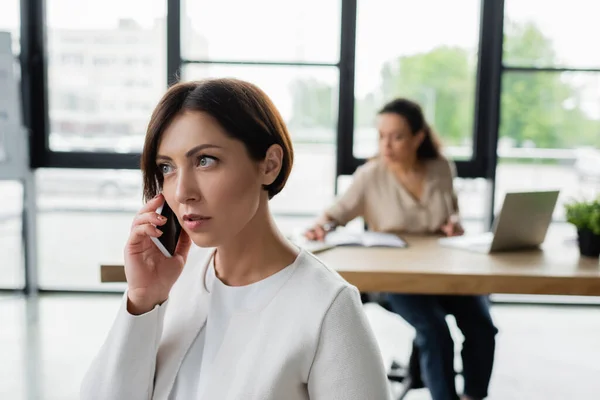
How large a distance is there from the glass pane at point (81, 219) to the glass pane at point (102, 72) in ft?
0.78

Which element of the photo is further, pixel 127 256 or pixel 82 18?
pixel 82 18

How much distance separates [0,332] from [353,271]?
2.54 metres

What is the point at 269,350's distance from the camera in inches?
36.5

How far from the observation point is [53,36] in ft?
13.8

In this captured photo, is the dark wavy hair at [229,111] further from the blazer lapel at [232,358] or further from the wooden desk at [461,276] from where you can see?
the wooden desk at [461,276]

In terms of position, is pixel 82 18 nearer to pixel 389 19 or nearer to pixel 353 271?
pixel 389 19

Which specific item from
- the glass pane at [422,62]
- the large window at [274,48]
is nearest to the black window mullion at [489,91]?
the glass pane at [422,62]

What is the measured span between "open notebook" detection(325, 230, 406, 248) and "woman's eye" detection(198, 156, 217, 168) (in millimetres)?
1404

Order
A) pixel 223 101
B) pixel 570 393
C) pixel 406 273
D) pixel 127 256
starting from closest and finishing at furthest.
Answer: pixel 223 101
pixel 127 256
pixel 406 273
pixel 570 393

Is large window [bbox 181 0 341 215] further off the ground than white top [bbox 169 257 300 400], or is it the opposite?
large window [bbox 181 0 341 215]

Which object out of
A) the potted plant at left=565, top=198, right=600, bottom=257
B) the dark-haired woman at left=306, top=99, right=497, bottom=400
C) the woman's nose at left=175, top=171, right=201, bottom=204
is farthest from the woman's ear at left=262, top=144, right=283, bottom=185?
the potted plant at left=565, top=198, right=600, bottom=257

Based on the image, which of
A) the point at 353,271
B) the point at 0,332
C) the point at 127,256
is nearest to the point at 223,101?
the point at 127,256

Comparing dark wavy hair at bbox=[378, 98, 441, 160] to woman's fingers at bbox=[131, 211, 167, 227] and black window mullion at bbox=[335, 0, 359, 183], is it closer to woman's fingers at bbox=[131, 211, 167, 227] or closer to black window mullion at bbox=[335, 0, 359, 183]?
black window mullion at bbox=[335, 0, 359, 183]

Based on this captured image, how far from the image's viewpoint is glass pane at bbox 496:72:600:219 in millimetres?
4125
